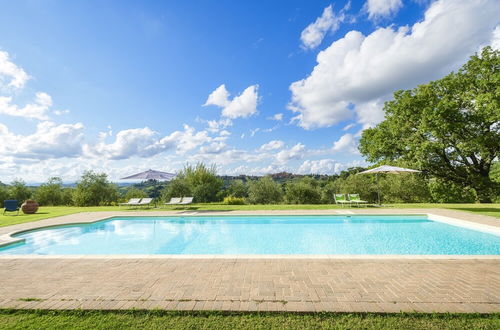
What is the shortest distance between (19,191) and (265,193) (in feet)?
66.8

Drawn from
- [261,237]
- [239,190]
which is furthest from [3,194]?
→ [261,237]

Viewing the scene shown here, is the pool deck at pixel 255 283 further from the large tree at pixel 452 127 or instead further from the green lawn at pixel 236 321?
the large tree at pixel 452 127

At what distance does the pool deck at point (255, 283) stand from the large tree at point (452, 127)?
13.3m

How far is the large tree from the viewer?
1430cm

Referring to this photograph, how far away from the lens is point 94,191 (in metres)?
18.4

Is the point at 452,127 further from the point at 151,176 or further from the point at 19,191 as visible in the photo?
the point at 19,191

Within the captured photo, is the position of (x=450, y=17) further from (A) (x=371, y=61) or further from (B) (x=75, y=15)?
(B) (x=75, y=15)

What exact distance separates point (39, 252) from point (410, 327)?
26.2 ft

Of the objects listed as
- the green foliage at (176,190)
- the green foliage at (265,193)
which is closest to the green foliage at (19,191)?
the green foliage at (176,190)

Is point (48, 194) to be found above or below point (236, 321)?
above

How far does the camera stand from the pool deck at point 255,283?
2.65 metres

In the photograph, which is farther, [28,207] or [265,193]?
[265,193]

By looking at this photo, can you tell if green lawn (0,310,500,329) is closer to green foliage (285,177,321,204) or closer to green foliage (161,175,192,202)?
green foliage (161,175,192,202)

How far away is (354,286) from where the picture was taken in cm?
309
